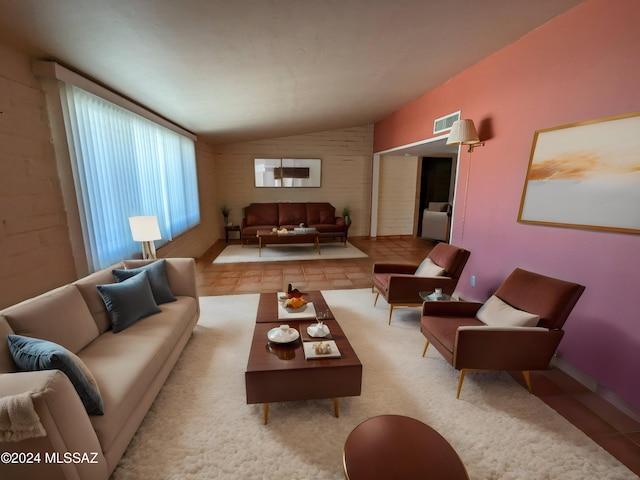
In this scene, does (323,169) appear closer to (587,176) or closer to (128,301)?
(587,176)

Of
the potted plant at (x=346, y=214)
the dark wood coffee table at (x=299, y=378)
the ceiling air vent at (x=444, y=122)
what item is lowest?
the dark wood coffee table at (x=299, y=378)

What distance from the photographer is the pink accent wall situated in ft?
6.51

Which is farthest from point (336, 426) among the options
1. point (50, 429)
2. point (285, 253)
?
point (285, 253)

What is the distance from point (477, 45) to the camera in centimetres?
293

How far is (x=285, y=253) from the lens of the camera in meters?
6.06

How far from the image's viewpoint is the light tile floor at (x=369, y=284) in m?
1.78

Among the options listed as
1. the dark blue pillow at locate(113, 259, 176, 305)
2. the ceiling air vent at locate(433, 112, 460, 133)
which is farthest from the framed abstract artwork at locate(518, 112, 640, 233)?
the dark blue pillow at locate(113, 259, 176, 305)

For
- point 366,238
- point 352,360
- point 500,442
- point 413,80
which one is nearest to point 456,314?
point 500,442

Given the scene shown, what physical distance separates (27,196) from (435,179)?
9360 millimetres

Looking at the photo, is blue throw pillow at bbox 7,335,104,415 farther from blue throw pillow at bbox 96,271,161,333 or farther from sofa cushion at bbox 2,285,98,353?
blue throw pillow at bbox 96,271,161,333

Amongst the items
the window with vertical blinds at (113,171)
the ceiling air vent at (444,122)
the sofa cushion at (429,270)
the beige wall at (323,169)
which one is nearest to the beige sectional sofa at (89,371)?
the window with vertical blinds at (113,171)

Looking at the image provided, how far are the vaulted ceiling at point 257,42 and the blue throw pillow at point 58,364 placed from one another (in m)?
1.79

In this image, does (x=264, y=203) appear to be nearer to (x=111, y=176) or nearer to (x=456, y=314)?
(x=111, y=176)

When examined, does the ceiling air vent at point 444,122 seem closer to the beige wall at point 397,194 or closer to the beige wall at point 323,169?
the beige wall at point 397,194
